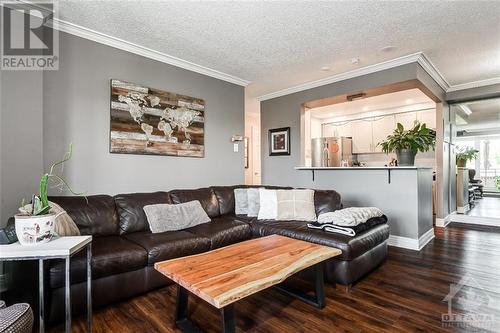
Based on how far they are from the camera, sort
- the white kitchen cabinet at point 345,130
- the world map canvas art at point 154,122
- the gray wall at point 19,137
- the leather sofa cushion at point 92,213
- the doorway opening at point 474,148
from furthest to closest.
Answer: the white kitchen cabinet at point 345,130
the doorway opening at point 474,148
the world map canvas art at point 154,122
the leather sofa cushion at point 92,213
the gray wall at point 19,137

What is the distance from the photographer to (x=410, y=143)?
354 cm

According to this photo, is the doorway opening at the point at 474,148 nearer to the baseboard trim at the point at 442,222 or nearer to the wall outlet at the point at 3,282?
the baseboard trim at the point at 442,222

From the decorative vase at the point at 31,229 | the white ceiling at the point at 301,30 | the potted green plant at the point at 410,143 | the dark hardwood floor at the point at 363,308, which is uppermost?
the white ceiling at the point at 301,30

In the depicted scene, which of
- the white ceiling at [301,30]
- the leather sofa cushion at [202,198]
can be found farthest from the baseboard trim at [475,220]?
the leather sofa cushion at [202,198]

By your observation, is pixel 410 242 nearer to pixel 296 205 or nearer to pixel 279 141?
pixel 296 205

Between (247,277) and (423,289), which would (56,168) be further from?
(423,289)

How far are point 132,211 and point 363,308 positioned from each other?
7.48 feet

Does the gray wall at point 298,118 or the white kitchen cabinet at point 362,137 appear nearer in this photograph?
the gray wall at point 298,118

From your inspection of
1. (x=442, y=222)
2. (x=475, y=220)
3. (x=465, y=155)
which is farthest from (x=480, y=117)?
(x=442, y=222)

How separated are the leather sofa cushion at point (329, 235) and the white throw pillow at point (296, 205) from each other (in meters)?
0.15

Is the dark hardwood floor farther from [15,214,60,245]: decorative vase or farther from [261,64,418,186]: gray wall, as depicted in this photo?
[261,64,418,186]: gray wall

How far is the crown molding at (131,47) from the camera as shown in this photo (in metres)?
2.69

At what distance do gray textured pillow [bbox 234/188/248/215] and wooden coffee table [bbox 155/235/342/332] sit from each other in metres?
1.28

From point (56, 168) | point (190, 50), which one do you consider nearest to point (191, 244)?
point (56, 168)
